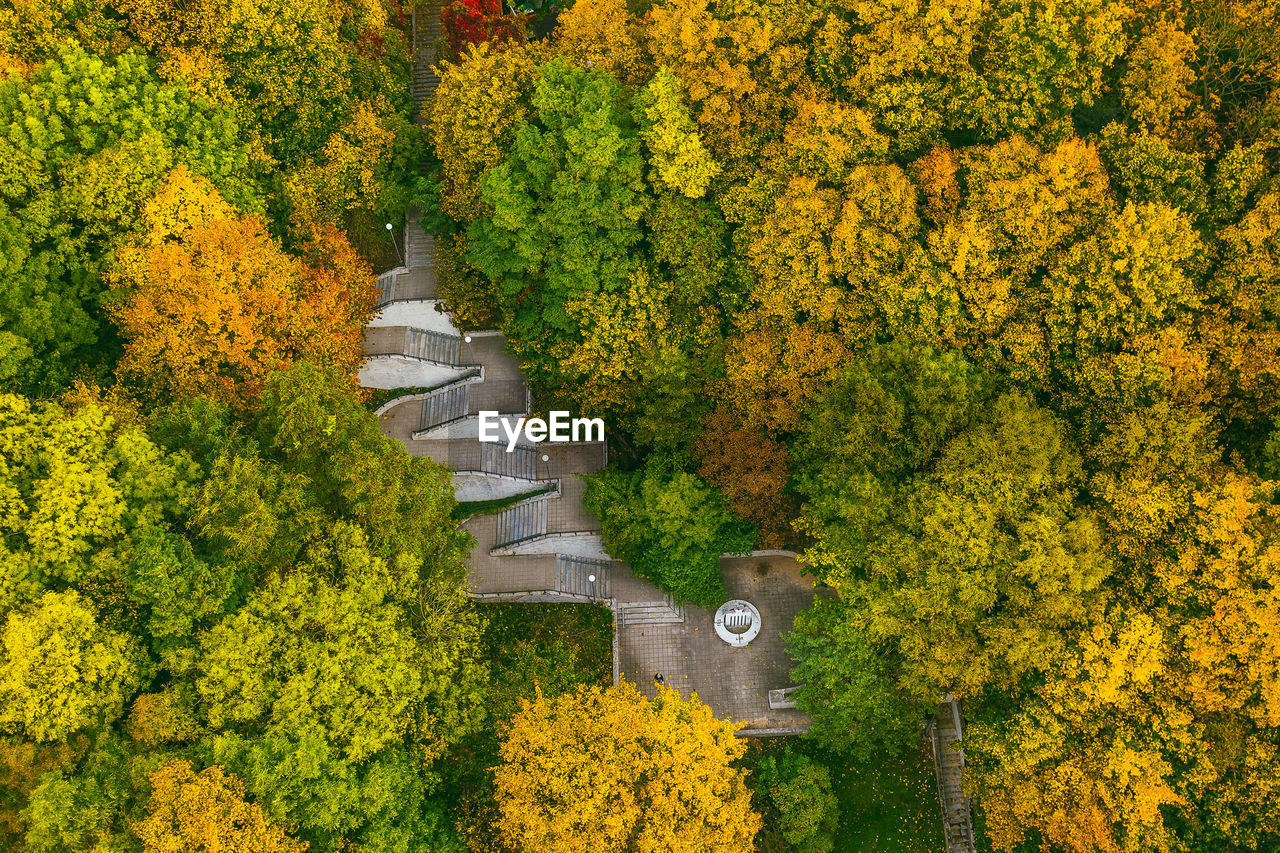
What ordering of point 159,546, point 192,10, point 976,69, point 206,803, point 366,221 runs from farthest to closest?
point 366,221, point 192,10, point 976,69, point 159,546, point 206,803

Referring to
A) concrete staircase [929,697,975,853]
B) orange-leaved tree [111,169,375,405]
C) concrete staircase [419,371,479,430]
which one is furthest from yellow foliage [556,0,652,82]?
concrete staircase [929,697,975,853]

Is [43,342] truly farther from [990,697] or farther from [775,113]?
[990,697]

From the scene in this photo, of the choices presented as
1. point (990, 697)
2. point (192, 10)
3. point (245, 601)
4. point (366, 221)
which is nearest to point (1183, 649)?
point (990, 697)

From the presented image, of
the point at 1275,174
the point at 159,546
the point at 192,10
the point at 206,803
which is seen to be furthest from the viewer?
the point at 192,10

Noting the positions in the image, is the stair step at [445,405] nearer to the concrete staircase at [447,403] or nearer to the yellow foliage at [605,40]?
the concrete staircase at [447,403]

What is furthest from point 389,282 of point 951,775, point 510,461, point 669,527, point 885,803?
point 951,775

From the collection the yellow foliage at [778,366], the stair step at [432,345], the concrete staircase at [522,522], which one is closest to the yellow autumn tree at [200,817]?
the concrete staircase at [522,522]

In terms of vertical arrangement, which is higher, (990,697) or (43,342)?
(43,342)
